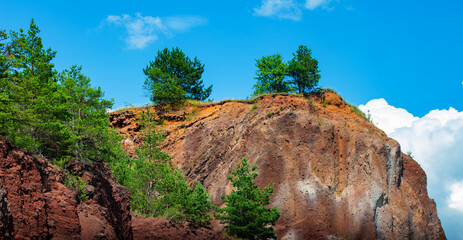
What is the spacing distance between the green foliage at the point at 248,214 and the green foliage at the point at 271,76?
1910cm

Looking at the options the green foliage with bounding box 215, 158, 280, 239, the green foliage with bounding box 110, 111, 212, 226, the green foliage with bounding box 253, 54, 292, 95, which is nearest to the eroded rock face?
the green foliage with bounding box 110, 111, 212, 226

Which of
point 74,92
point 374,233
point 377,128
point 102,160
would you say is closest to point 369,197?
point 374,233

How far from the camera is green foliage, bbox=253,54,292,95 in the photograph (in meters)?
58.4

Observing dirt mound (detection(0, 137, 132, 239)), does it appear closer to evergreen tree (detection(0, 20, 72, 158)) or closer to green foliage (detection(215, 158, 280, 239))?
evergreen tree (detection(0, 20, 72, 158))

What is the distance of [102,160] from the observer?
113ft

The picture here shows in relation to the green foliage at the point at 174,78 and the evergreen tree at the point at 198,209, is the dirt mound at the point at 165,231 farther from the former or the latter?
the green foliage at the point at 174,78

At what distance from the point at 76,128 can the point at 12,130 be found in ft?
21.2

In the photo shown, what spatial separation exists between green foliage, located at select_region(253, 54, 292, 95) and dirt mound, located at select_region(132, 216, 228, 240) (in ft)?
79.9

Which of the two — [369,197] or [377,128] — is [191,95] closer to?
[377,128]

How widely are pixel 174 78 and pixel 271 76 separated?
43.2 feet

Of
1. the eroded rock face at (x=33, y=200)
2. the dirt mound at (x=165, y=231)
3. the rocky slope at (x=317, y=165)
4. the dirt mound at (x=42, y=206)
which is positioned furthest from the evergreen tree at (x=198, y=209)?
the eroded rock face at (x=33, y=200)

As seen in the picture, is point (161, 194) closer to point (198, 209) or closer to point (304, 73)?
point (198, 209)

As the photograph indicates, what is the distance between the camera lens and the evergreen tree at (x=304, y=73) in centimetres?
5691

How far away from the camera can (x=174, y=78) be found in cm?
6494
